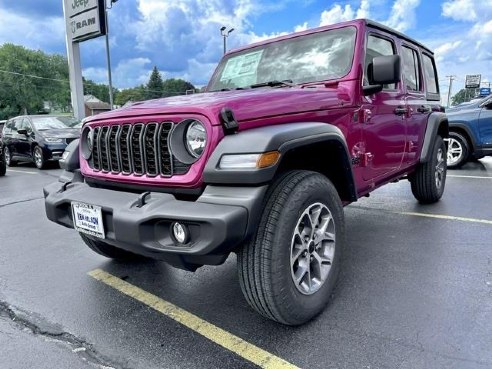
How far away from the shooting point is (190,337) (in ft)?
8.17

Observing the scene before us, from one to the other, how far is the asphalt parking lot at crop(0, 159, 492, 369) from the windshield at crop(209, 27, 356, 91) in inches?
64.5

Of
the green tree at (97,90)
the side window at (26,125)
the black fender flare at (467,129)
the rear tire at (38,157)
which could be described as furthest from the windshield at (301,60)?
the green tree at (97,90)

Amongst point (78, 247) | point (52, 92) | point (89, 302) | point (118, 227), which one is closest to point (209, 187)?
point (118, 227)

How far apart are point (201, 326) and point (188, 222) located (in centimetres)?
88

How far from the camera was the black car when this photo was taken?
11.0 metres

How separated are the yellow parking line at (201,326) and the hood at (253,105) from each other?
1.27 meters

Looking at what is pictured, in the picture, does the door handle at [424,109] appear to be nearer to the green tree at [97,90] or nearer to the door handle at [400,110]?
the door handle at [400,110]

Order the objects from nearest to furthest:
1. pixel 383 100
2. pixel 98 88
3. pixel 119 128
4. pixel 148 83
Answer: pixel 119 128 < pixel 383 100 < pixel 148 83 < pixel 98 88

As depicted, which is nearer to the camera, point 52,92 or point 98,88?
point 52,92

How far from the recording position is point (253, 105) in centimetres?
248

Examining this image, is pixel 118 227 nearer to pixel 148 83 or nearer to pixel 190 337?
pixel 190 337

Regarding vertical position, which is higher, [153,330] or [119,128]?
[119,128]

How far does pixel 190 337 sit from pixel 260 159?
3.84 ft

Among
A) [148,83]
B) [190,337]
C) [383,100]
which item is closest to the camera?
[190,337]
